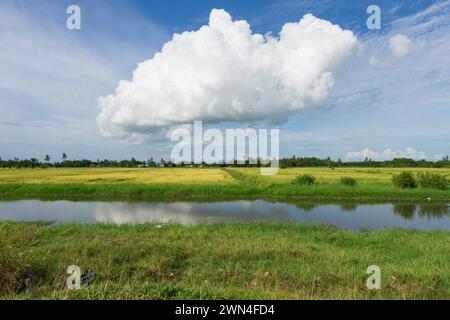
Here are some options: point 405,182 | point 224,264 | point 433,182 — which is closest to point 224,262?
point 224,264

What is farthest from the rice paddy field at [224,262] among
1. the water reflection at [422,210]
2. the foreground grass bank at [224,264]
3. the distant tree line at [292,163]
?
the distant tree line at [292,163]

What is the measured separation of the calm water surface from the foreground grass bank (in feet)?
17.2

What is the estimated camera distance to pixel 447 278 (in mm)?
5430

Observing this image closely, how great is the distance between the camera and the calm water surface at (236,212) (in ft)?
52.3

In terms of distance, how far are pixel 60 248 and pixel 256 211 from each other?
1305cm

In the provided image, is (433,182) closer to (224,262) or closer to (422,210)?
(422,210)

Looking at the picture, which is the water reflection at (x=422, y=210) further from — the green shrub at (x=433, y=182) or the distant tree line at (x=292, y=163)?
the distant tree line at (x=292, y=163)

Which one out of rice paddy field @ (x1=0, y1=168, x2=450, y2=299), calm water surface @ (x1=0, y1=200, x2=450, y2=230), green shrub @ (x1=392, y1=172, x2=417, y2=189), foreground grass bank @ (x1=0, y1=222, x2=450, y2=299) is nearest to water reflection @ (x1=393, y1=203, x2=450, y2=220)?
calm water surface @ (x1=0, y1=200, x2=450, y2=230)

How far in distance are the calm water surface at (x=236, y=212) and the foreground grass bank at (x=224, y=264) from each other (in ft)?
17.2

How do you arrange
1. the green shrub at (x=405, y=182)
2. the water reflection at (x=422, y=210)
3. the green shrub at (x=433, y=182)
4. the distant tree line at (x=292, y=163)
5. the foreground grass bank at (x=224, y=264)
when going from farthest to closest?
1. the distant tree line at (x=292, y=163)
2. the green shrub at (x=405, y=182)
3. the green shrub at (x=433, y=182)
4. the water reflection at (x=422, y=210)
5. the foreground grass bank at (x=224, y=264)

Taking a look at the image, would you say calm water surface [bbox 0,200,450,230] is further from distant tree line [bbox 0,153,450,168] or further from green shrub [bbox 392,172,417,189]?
distant tree line [bbox 0,153,450,168]

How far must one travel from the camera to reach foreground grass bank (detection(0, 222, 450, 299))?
440 cm
